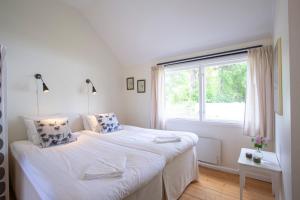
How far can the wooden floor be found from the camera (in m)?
1.96

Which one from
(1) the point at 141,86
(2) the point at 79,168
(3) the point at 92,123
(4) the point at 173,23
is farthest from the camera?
(1) the point at 141,86

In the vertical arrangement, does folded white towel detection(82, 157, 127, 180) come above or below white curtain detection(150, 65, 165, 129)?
below

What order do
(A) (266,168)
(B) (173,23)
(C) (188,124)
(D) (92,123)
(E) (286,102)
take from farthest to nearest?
(C) (188,124) → (D) (92,123) → (B) (173,23) → (A) (266,168) → (E) (286,102)

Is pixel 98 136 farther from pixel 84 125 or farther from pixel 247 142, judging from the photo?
pixel 247 142

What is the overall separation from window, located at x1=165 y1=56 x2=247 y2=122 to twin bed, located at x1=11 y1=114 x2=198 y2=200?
0.89 metres

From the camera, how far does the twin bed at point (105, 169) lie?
1.06 m

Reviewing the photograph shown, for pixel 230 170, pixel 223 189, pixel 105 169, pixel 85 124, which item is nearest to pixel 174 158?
pixel 105 169

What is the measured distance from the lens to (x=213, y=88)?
9.34 feet

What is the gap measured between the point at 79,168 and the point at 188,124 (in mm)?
2242

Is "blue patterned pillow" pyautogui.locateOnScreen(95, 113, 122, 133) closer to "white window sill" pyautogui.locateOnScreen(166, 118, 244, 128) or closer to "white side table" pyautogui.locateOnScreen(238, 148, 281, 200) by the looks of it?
"white window sill" pyautogui.locateOnScreen(166, 118, 244, 128)

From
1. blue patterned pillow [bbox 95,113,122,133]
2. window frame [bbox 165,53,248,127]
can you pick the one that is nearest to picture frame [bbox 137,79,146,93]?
window frame [bbox 165,53,248,127]

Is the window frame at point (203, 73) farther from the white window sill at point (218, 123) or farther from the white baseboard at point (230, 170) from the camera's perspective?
the white baseboard at point (230, 170)

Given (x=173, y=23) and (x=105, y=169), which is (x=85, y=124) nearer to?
(x=105, y=169)

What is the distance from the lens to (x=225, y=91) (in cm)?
272
